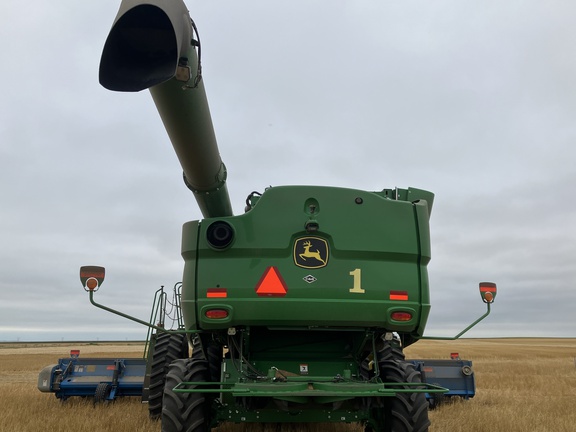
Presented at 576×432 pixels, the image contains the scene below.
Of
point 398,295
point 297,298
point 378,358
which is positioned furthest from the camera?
point 378,358

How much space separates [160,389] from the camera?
817 cm

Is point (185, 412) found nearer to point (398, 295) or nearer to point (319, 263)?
point (319, 263)

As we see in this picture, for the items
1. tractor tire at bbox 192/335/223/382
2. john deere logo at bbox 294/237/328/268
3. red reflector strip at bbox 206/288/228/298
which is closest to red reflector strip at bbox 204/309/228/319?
red reflector strip at bbox 206/288/228/298

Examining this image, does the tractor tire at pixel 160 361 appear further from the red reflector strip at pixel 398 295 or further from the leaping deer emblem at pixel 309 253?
the red reflector strip at pixel 398 295

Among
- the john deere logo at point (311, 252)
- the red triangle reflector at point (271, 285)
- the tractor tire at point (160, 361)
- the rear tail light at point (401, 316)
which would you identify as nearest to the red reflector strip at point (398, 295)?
the rear tail light at point (401, 316)

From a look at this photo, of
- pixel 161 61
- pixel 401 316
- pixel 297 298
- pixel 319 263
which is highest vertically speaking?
pixel 161 61

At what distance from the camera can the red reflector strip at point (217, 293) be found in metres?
5.46

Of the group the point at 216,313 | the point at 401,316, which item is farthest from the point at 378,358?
the point at 216,313

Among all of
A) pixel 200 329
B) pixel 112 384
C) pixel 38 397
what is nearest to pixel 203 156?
pixel 200 329

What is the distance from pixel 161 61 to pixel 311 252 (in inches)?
114

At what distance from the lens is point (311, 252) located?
18.3 feet

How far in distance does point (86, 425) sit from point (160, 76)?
585 centimetres

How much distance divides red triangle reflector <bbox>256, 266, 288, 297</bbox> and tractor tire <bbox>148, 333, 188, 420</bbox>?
9.58ft

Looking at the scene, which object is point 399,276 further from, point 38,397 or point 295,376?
point 38,397
